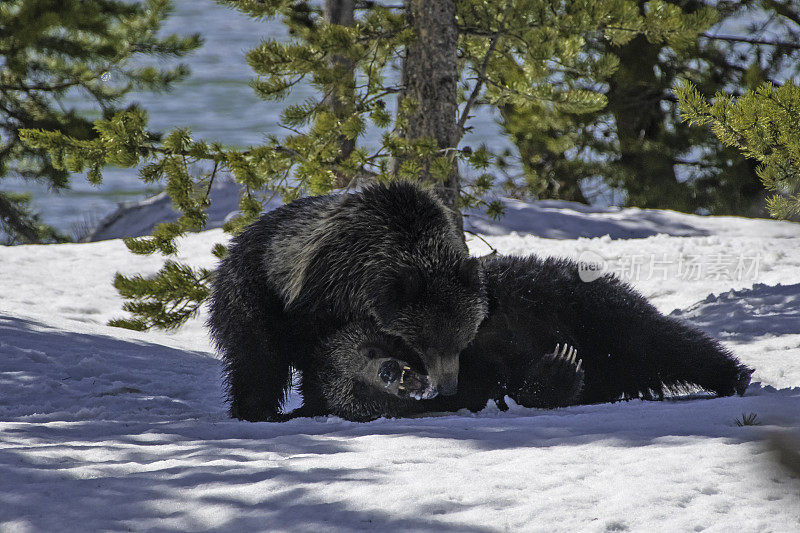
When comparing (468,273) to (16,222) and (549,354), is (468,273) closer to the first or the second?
(549,354)

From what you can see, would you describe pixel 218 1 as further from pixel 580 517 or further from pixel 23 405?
pixel 580 517

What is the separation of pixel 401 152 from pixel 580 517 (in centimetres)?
515

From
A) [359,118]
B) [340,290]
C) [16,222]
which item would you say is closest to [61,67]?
[16,222]

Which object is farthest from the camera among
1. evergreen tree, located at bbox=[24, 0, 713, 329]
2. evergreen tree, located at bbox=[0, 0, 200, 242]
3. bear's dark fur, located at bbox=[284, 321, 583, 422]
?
evergreen tree, located at bbox=[0, 0, 200, 242]

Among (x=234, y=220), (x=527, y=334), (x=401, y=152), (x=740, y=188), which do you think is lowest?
(x=527, y=334)

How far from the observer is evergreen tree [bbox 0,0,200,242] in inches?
503

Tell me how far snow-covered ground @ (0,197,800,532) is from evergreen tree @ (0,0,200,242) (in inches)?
346

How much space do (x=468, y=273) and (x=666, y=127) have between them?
1146 cm

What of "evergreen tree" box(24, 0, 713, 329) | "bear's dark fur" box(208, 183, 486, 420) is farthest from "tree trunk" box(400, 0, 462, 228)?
"bear's dark fur" box(208, 183, 486, 420)

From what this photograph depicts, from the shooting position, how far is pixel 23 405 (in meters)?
4.25

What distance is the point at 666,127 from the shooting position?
14.2 m

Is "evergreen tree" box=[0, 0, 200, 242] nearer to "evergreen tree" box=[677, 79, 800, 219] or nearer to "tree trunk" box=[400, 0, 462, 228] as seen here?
"tree trunk" box=[400, 0, 462, 228]

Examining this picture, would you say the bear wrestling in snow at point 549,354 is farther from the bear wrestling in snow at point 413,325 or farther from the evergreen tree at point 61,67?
the evergreen tree at point 61,67

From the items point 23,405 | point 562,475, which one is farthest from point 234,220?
point 562,475
